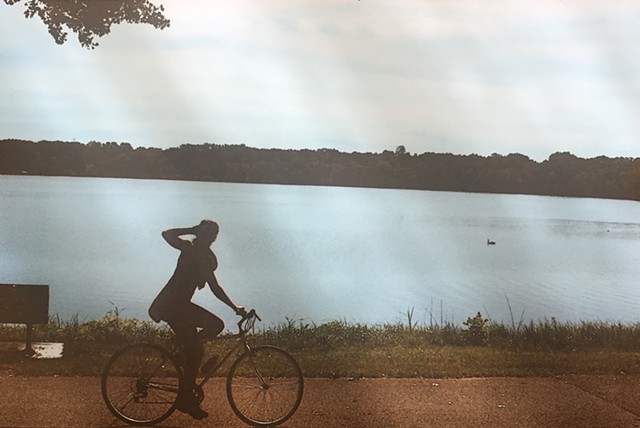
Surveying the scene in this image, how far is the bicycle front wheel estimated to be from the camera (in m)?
6.96

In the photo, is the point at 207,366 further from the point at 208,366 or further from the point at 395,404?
the point at 395,404

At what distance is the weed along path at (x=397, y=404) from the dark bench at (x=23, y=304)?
137 cm

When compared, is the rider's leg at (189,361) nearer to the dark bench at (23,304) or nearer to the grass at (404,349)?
the grass at (404,349)

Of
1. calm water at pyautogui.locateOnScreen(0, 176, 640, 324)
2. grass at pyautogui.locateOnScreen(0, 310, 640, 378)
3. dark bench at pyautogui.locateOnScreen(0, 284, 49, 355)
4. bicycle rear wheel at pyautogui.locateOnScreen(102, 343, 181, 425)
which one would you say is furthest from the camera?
calm water at pyautogui.locateOnScreen(0, 176, 640, 324)

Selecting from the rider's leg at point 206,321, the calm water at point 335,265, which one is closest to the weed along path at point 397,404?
the rider's leg at point 206,321

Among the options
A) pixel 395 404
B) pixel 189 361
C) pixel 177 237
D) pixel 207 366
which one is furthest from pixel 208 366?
pixel 395 404

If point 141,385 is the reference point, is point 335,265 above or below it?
below

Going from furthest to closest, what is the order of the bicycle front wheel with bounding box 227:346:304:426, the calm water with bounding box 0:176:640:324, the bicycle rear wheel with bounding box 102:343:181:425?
the calm water with bounding box 0:176:640:324 → the bicycle front wheel with bounding box 227:346:304:426 → the bicycle rear wheel with bounding box 102:343:181:425

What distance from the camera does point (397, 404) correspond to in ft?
25.3

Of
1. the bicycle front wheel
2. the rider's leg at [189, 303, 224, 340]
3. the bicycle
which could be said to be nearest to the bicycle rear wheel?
the bicycle

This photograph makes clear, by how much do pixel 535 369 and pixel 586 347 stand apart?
2915 millimetres

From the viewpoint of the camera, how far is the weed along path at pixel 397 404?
7.01m

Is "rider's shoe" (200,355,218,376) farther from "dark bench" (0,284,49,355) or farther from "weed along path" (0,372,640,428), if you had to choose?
"dark bench" (0,284,49,355)

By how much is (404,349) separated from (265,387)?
4.07 meters
